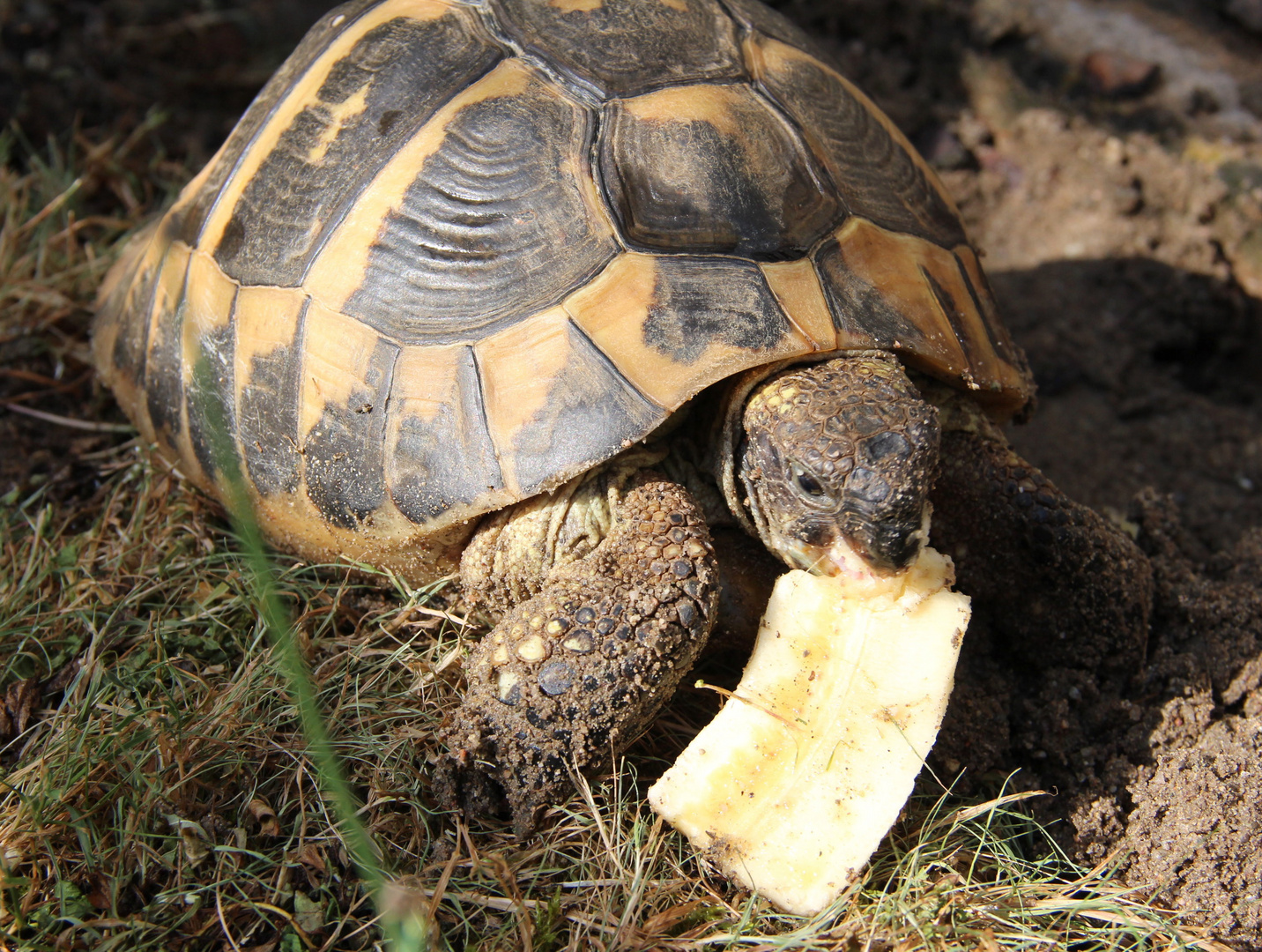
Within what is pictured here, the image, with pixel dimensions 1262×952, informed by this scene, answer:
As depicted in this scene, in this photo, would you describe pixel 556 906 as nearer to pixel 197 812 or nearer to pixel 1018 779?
pixel 197 812

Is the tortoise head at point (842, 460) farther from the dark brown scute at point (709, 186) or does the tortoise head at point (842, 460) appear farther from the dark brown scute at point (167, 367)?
the dark brown scute at point (167, 367)

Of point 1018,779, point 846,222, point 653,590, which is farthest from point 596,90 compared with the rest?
point 1018,779

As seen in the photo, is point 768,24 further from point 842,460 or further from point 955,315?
point 842,460

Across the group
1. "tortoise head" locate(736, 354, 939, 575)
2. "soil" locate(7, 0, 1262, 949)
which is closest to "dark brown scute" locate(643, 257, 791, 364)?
"tortoise head" locate(736, 354, 939, 575)

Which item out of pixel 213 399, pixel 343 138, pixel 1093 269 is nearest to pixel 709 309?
pixel 343 138

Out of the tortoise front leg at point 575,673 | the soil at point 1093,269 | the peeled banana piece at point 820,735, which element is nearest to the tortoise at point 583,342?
the tortoise front leg at point 575,673

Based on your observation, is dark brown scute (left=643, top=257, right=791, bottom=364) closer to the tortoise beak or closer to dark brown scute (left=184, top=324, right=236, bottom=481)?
the tortoise beak
